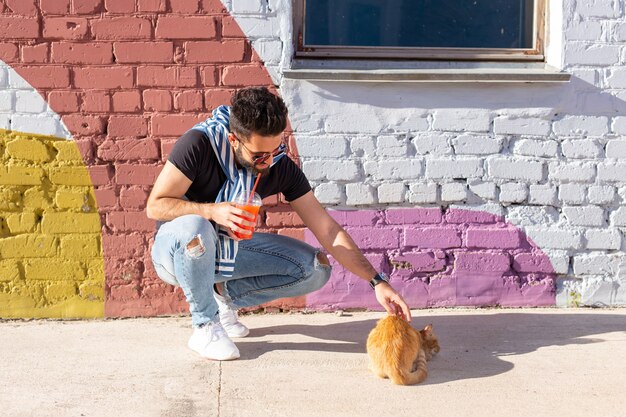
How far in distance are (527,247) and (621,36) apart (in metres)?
1.26

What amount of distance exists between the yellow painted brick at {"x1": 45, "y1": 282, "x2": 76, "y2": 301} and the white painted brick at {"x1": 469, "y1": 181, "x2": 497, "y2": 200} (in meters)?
2.25

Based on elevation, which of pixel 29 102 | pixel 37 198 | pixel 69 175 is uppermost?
pixel 29 102

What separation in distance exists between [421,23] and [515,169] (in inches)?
38.4

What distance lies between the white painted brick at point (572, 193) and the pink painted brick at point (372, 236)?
944mm

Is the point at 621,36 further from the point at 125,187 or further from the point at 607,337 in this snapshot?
the point at 125,187

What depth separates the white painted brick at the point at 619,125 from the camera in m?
4.45

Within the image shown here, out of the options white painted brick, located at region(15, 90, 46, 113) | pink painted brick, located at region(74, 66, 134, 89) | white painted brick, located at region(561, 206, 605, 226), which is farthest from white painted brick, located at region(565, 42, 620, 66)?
white painted brick, located at region(15, 90, 46, 113)

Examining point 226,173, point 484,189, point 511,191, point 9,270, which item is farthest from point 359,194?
point 9,270

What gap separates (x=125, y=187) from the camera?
431 cm

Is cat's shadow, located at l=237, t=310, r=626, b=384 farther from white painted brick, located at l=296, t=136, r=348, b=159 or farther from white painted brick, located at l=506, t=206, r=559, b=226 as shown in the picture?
white painted brick, located at l=296, t=136, r=348, b=159

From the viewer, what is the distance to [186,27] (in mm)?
4258

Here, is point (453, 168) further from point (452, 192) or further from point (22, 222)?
point (22, 222)

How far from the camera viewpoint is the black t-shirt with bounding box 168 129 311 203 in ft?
11.3

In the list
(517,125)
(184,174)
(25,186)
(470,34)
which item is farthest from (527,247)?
(25,186)
